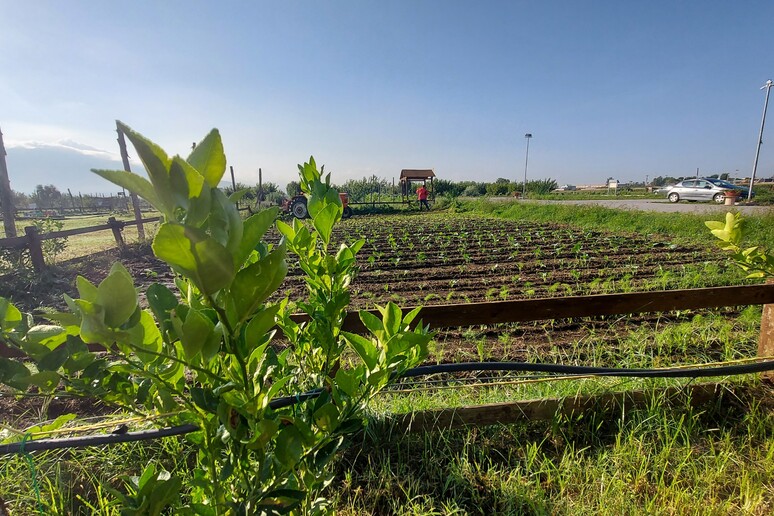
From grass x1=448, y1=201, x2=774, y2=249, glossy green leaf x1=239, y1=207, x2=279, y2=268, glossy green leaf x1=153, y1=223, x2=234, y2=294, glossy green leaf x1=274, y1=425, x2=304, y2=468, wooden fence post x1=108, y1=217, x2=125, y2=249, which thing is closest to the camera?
glossy green leaf x1=153, y1=223, x2=234, y2=294

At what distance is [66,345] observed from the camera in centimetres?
52

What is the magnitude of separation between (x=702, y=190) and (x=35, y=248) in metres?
30.4

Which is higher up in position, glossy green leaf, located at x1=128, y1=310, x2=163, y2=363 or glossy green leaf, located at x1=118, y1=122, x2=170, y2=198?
glossy green leaf, located at x1=118, y1=122, x2=170, y2=198

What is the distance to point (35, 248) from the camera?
6.27m

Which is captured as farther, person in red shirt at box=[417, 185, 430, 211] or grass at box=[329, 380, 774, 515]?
person in red shirt at box=[417, 185, 430, 211]

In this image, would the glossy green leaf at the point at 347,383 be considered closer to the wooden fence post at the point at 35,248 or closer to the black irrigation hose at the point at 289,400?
the black irrigation hose at the point at 289,400

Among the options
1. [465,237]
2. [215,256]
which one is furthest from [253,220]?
[465,237]

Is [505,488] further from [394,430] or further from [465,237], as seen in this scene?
[465,237]

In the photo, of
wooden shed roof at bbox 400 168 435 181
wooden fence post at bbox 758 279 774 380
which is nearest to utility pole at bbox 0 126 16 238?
wooden fence post at bbox 758 279 774 380

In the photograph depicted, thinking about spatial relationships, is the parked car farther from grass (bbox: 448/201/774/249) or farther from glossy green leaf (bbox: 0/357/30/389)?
glossy green leaf (bbox: 0/357/30/389)

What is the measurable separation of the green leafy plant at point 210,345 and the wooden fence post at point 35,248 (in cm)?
784

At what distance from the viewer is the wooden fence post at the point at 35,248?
6.22 m

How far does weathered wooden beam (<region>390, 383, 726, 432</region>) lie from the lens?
6.23ft

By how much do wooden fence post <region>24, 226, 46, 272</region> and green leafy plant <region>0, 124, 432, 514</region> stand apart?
7.84 metres
